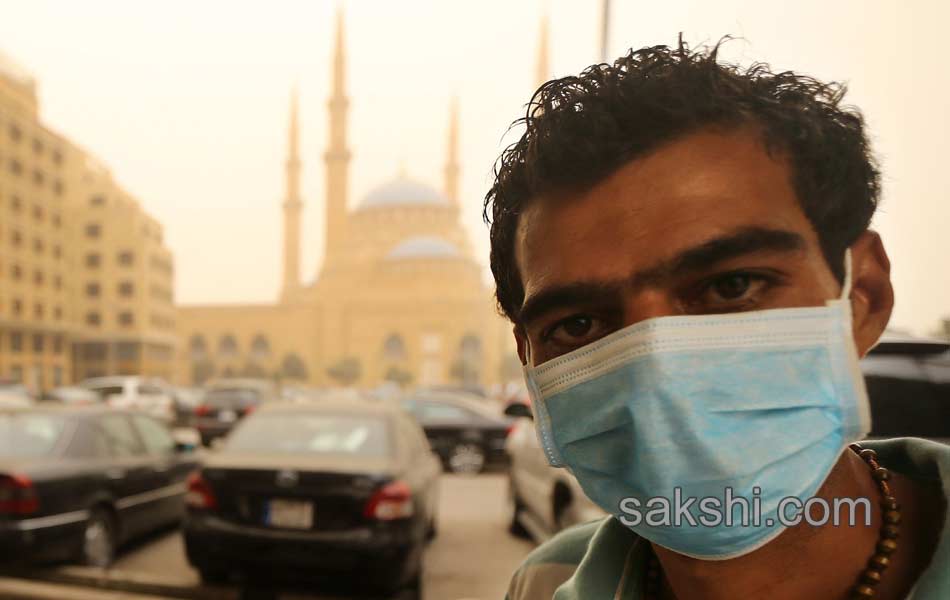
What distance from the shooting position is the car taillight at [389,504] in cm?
470

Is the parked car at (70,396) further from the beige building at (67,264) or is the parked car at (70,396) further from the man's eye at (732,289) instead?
the man's eye at (732,289)

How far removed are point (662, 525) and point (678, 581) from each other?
0.14 meters

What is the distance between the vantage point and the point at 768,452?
1.00 m

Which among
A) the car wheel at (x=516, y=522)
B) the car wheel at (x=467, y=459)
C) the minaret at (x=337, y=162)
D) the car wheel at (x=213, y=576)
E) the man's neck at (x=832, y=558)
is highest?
the minaret at (x=337, y=162)

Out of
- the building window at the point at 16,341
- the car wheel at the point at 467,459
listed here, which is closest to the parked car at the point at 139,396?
the car wheel at the point at 467,459

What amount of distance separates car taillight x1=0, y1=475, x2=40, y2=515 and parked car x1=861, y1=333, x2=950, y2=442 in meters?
5.34

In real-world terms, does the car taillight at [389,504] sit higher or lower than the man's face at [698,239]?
lower

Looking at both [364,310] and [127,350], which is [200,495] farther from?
[364,310]

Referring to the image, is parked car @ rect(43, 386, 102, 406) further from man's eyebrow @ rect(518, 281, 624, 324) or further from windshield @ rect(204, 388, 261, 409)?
man's eyebrow @ rect(518, 281, 624, 324)

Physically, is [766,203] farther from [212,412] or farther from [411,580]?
[212,412]

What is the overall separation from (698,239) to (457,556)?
603 cm

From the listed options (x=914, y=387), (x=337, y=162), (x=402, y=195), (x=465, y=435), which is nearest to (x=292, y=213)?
(x=337, y=162)

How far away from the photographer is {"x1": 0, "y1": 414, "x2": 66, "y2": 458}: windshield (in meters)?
5.60

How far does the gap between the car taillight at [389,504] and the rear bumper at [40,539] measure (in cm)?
231
